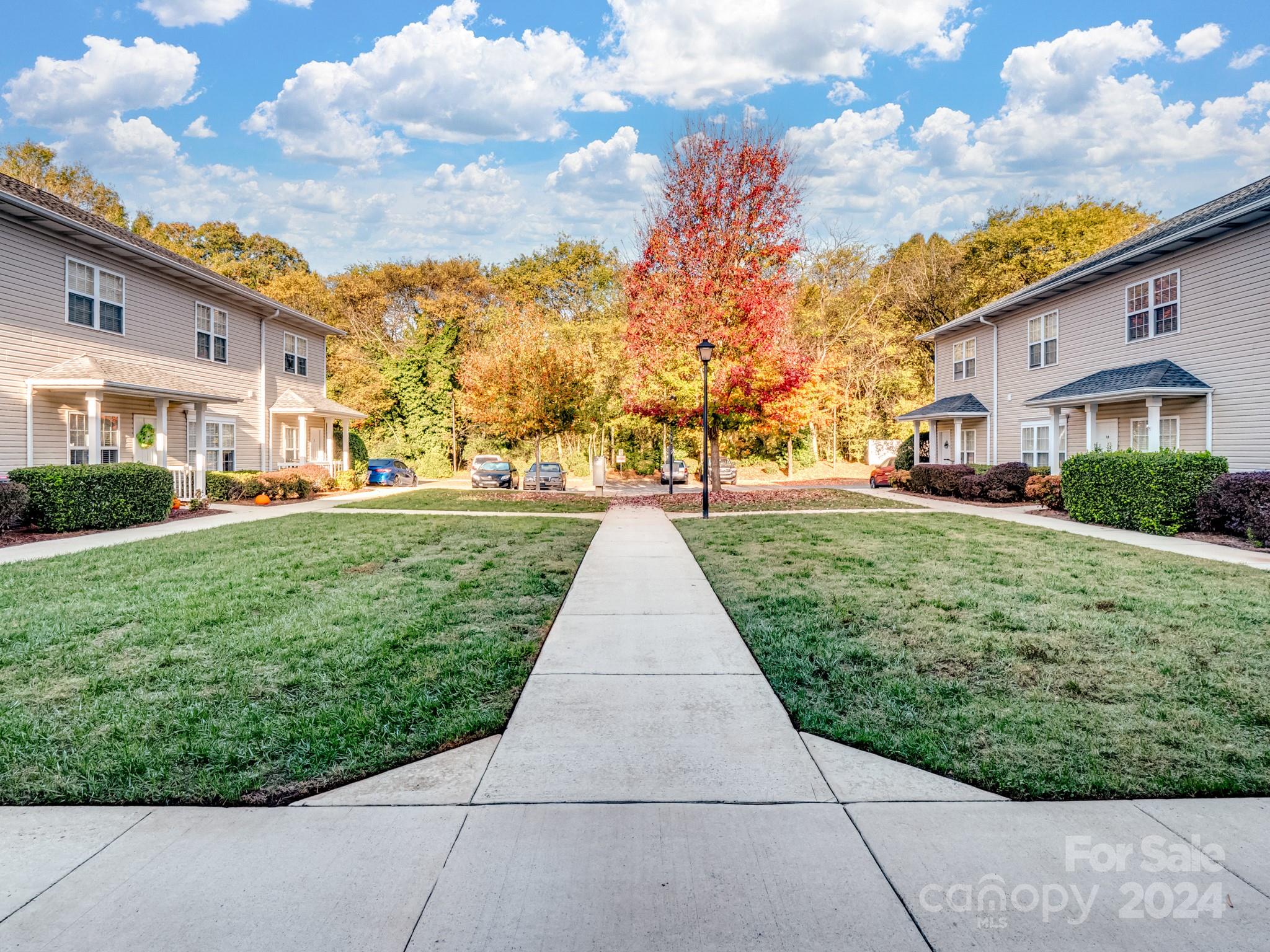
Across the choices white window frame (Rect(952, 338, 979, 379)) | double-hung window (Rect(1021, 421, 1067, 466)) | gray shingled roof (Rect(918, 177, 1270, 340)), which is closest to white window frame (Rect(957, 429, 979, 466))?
white window frame (Rect(952, 338, 979, 379))

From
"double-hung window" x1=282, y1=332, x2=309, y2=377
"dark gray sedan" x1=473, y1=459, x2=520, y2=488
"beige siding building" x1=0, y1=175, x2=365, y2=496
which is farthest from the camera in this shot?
"dark gray sedan" x1=473, y1=459, x2=520, y2=488

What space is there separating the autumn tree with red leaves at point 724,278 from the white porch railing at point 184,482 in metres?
12.1

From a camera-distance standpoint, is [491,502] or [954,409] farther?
[954,409]

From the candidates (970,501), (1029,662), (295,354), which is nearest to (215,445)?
(295,354)

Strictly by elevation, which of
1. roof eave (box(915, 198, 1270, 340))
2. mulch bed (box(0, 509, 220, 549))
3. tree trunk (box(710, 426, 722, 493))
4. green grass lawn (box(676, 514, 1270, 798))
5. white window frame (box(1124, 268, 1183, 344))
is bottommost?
green grass lawn (box(676, 514, 1270, 798))

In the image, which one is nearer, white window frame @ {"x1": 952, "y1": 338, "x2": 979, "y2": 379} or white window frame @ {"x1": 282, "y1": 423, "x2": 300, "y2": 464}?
white window frame @ {"x1": 282, "y1": 423, "x2": 300, "y2": 464}

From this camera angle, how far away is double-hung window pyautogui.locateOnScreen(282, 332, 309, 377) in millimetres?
23266

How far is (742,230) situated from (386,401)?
74.5 feet

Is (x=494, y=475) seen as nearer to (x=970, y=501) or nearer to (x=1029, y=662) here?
(x=970, y=501)

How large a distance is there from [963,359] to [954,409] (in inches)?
103

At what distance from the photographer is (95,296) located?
14961mm

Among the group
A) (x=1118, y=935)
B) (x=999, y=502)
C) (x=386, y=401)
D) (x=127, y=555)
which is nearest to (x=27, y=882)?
(x=1118, y=935)

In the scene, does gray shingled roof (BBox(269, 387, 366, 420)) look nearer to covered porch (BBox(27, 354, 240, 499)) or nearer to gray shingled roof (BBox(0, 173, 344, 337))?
covered porch (BBox(27, 354, 240, 499))

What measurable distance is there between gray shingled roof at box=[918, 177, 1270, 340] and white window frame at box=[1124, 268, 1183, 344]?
1.52ft
